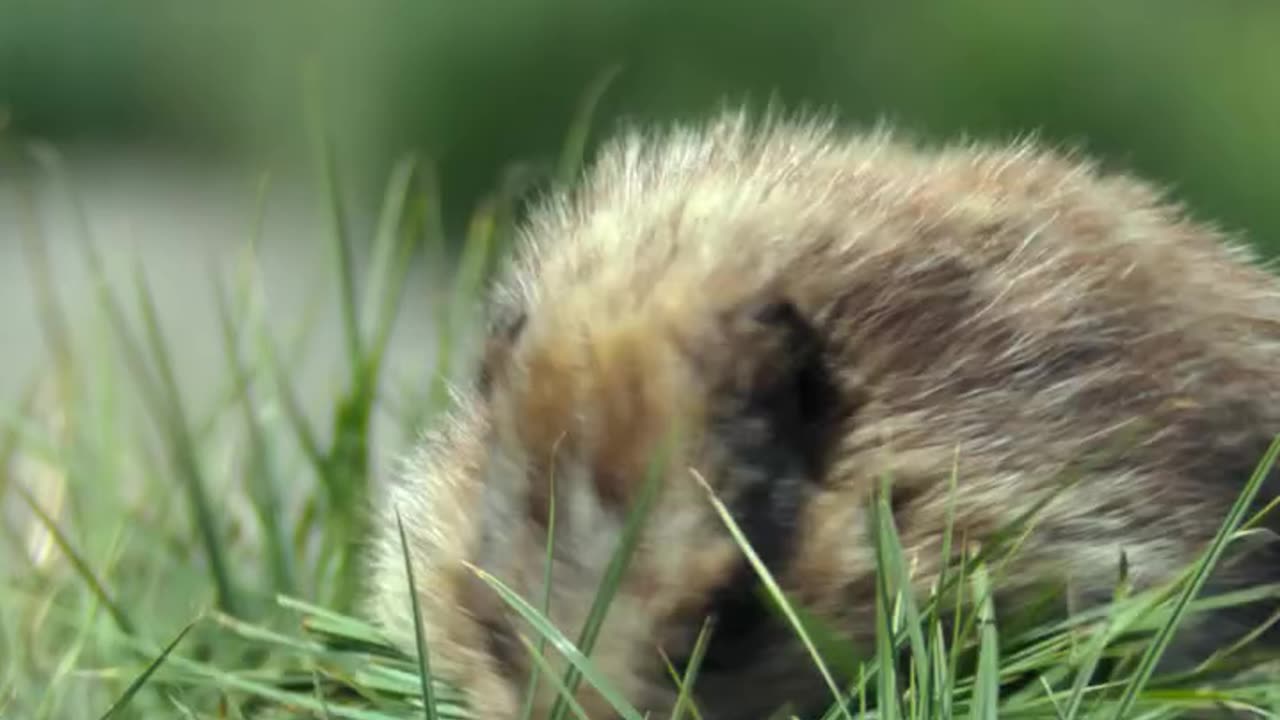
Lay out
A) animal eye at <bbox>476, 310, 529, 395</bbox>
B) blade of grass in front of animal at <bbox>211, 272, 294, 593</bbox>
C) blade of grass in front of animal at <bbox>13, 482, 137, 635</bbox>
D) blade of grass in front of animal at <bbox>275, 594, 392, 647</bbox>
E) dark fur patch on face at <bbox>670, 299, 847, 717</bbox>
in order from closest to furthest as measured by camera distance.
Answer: dark fur patch on face at <bbox>670, 299, 847, 717</bbox>
animal eye at <bbox>476, 310, 529, 395</bbox>
blade of grass in front of animal at <bbox>275, 594, 392, 647</bbox>
blade of grass in front of animal at <bbox>13, 482, 137, 635</bbox>
blade of grass in front of animal at <bbox>211, 272, 294, 593</bbox>

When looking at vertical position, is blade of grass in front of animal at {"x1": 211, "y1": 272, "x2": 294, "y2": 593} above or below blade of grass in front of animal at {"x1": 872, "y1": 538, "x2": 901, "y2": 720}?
below

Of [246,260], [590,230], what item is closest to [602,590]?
[590,230]

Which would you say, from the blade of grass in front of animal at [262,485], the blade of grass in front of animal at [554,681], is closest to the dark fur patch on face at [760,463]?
the blade of grass in front of animal at [554,681]

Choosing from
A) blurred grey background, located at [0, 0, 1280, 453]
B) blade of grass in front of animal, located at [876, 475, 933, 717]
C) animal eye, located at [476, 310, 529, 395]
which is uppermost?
animal eye, located at [476, 310, 529, 395]

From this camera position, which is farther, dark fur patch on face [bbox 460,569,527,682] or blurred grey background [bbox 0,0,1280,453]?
blurred grey background [bbox 0,0,1280,453]

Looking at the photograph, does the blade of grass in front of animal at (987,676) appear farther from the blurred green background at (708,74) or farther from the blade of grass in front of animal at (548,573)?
the blurred green background at (708,74)

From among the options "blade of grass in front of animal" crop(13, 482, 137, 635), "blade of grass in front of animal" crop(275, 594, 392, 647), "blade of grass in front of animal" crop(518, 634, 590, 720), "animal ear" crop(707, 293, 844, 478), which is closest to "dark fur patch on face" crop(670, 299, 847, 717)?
"animal ear" crop(707, 293, 844, 478)

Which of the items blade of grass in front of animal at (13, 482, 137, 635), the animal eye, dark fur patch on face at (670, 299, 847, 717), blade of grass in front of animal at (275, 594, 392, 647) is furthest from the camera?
blade of grass in front of animal at (13, 482, 137, 635)

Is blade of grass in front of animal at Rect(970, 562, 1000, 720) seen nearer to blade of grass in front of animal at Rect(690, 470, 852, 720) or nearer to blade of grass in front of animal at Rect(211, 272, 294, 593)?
blade of grass in front of animal at Rect(690, 470, 852, 720)
